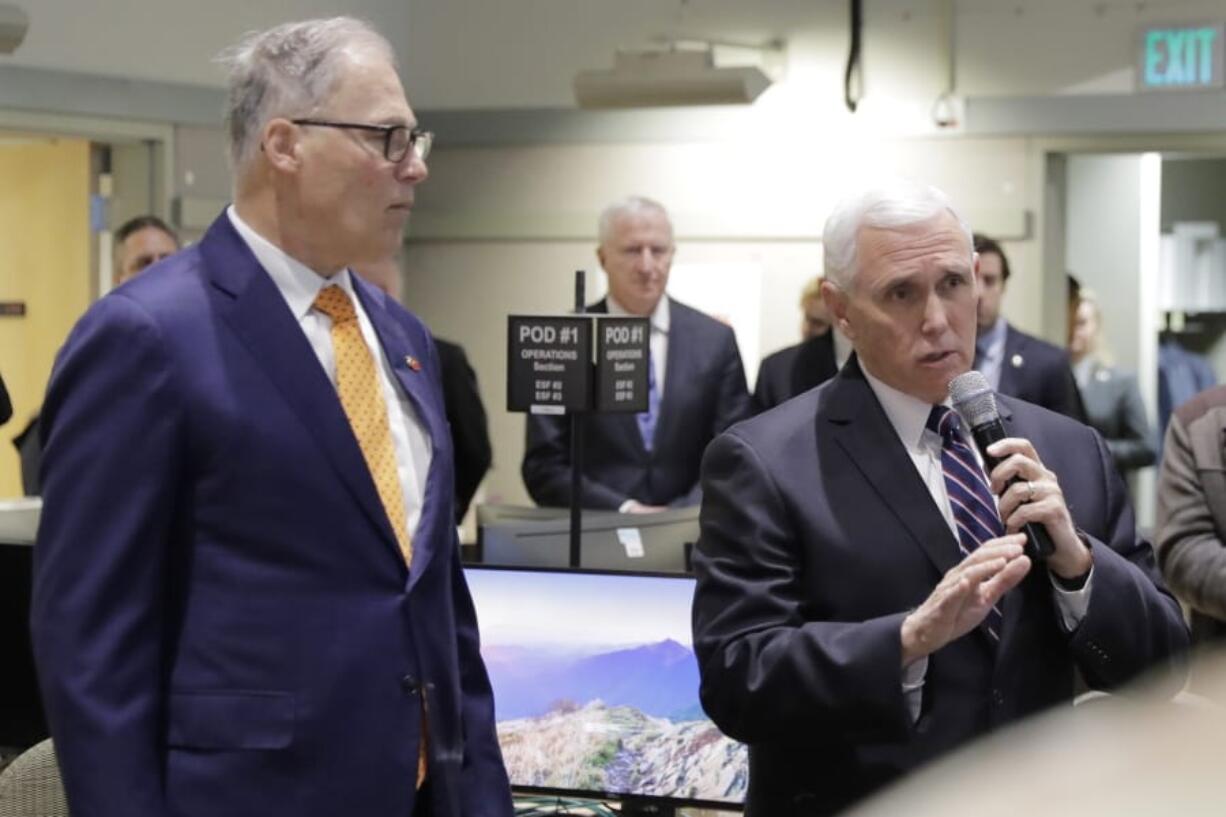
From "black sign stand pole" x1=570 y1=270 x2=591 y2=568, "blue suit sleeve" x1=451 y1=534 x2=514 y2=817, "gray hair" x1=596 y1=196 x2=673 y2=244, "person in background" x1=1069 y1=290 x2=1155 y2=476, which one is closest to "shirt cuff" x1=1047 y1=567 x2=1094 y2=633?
"blue suit sleeve" x1=451 y1=534 x2=514 y2=817

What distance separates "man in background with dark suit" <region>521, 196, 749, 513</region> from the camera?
15.4 ft

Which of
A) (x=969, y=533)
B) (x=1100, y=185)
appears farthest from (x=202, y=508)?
(x=1100, y=185)

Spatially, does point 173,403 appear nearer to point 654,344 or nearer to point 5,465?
point 654,344

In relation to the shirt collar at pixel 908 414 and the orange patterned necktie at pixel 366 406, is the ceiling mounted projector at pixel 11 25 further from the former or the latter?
the shirt collar at pixel 908 414

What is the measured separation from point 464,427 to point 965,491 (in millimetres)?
3117

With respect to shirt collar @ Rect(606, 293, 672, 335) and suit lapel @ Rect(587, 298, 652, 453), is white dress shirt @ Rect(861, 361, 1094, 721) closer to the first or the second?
suit lapel @ Rect(587, 298, 652, 453)

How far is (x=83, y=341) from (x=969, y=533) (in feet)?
3.55

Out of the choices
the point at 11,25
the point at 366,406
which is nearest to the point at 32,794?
the point at 366,406

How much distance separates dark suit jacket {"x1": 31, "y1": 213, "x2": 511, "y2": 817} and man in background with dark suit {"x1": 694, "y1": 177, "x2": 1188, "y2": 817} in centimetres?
42

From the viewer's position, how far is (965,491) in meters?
2.21

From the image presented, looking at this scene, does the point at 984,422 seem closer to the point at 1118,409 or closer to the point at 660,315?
the point at 660,315

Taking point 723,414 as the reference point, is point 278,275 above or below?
above

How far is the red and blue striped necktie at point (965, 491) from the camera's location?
86.0 inches

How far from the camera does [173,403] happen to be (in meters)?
1.86
